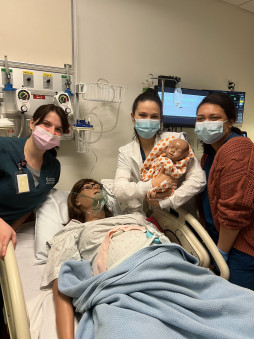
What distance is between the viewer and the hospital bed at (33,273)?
89cm

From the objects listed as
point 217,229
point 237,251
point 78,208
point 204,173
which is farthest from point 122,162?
point 237,251

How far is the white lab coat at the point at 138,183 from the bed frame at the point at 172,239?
0.14 metres

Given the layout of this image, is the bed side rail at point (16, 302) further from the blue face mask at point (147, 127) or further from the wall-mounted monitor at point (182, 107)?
the wall-mounted monitor at point (182, 107)

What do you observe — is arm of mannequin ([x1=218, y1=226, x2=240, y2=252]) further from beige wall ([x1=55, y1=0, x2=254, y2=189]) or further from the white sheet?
beige wall ([x1=55, y1=0, x2=254, y2=189])

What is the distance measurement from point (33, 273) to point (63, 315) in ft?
Answer: 1.54

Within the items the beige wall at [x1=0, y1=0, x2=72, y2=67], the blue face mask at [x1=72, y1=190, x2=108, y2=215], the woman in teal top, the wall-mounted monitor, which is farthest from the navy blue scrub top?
the wall-mounted monitor

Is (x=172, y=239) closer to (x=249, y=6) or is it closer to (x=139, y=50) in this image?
(x=139, y=50)

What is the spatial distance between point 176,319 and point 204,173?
100 cm

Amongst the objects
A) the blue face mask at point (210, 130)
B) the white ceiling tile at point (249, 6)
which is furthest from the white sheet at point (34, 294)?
the white ceiling tile at point (249, 6)

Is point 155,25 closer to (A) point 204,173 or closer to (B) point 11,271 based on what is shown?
(A) point 204,173

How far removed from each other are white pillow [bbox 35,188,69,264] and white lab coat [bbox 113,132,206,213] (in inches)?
17.3

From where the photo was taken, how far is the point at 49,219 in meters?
1.77

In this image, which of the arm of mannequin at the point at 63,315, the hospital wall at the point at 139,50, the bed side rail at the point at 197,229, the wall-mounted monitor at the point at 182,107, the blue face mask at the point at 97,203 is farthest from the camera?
the wall-mounted monitor at the point at 182,107

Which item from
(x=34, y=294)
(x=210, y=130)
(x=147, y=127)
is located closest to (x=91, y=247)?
(x=34, y=294)
